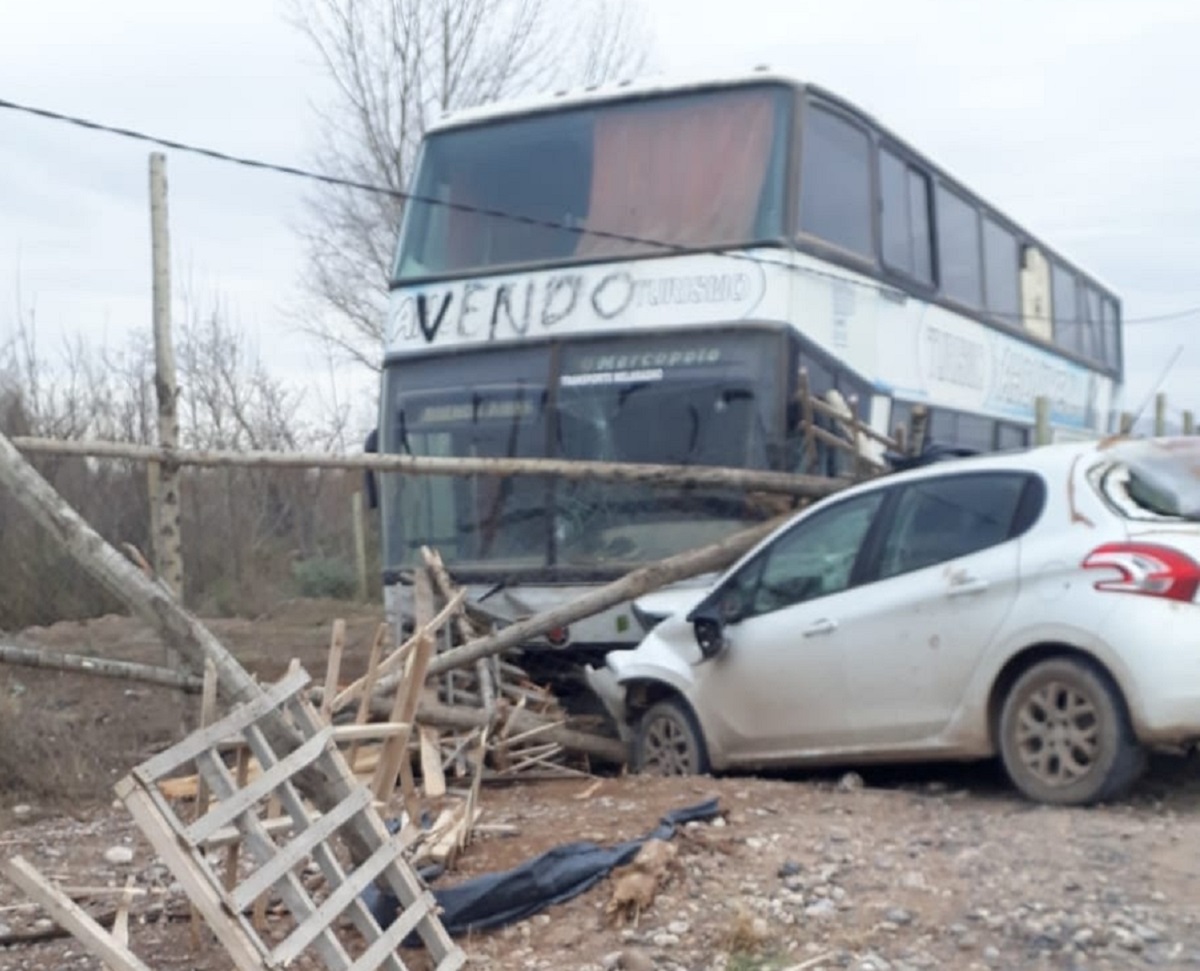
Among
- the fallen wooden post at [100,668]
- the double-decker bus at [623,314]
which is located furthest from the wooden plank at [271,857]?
the double-decker bus at [623,314]

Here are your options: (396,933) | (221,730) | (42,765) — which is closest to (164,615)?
(221,730)

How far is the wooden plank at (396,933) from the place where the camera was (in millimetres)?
5263

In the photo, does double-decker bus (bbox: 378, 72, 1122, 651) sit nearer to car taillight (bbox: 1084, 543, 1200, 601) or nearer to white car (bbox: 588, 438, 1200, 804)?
white car (bbox: 588, 438, 1200, 804)

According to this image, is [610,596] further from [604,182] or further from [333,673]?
[333,673]

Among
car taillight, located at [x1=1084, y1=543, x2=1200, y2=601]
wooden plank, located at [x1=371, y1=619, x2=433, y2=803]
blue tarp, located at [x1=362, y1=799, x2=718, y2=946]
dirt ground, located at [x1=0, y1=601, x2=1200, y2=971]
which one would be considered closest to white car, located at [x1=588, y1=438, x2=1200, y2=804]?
car taillight, located at [x1=1084, y1=543, x2=1200, y2=601]

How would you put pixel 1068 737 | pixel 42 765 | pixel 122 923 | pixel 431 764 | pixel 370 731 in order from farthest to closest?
pixel 42 765 → pixel 431 764 → pixel 1068 737 → pixel 370 731 → pixel 122 923

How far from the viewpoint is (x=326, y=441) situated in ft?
97.0

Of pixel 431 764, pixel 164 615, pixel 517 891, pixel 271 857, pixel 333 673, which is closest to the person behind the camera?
pixel 271 857

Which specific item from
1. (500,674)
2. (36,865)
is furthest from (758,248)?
(36,865)

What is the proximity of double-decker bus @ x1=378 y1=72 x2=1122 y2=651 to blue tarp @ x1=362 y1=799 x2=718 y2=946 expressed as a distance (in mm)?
4455

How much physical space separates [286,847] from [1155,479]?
441 centimetres

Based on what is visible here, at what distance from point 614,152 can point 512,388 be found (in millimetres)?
1753

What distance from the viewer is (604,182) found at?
11.2 meters

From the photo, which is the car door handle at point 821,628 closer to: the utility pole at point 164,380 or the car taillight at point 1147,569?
the car taillight at point 1147,569
